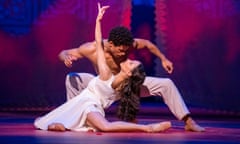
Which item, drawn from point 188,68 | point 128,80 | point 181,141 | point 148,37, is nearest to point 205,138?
point 181,141

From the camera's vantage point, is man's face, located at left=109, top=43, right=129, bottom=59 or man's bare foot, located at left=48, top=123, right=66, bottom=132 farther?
man's face, located at left=109, top=43, right=129, bottom=59

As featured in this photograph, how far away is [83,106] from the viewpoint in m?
4.39

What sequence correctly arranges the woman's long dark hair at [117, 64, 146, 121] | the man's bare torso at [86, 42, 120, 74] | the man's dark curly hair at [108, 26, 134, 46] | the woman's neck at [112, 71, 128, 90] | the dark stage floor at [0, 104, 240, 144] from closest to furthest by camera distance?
the dark stage floor at [0, 104, 240, 144] → the woman's neck at [112, 71, 128, 90] → the man's dark curly hair at [108, 26, 134, 46] → the woman's long dark hair at [117, 64, 146, 121] → the man's bare torso at [86, 42, 120, 74]

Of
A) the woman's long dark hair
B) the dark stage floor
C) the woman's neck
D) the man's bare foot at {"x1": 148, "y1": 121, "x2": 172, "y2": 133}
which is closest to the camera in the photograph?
the dark stage floor

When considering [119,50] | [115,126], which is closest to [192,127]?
[115,126]

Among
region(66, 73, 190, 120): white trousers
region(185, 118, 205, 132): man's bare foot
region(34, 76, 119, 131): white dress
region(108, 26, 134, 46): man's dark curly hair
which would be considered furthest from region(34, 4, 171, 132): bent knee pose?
region(185, 118, 205, 132): man's bare foot

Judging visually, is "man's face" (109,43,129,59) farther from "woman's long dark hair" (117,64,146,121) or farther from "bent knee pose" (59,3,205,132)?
"woman's long dark hair" (117,64,146,121)

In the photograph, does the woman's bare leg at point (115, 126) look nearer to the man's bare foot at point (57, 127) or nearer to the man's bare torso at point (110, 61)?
the man's bare foot at point (57, 127)

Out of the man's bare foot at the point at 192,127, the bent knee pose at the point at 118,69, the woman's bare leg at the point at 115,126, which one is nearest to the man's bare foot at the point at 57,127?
the woman's bare leg at the point at 115,126

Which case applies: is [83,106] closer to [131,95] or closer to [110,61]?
[131,95]

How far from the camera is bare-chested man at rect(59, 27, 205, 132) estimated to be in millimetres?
4516

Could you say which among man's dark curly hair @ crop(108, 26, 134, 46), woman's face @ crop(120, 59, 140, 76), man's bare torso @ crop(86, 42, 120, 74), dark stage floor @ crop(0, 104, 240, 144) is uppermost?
man's dark curly hair @ crop(108, 26, 134, 46)

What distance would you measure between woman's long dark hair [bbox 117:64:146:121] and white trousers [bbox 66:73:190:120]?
133mm

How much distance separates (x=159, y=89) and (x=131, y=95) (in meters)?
0.24
